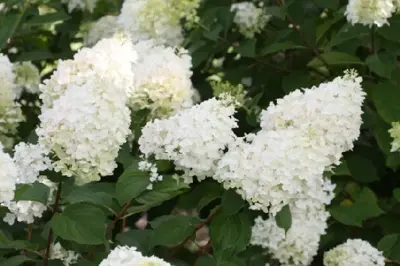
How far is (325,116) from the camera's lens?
1755mm

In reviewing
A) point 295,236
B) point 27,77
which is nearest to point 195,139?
point 295,236

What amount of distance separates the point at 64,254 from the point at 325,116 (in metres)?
0.86

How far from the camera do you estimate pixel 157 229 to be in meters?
1.89

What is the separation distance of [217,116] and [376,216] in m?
1.04

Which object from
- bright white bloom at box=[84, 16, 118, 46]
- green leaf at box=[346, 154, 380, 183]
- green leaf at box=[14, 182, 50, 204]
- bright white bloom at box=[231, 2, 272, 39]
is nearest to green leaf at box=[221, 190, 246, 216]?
green leaf at box=[14, 182, 50, 204]

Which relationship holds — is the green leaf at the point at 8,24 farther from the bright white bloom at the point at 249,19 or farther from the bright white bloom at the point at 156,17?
the bright white bloom at the point at 249,19

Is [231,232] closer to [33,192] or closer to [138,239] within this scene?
[138,239]

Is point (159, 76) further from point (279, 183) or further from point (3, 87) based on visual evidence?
point (279, 183)

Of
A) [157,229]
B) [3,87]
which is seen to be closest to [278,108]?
[157,229]

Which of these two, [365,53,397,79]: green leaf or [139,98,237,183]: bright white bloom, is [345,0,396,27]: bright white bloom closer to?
[365,53,397,79]: green leaf

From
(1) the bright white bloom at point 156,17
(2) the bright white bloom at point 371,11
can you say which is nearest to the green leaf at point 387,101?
(2) the bright white bloom at point 371,11

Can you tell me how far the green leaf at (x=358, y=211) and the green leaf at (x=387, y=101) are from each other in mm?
297

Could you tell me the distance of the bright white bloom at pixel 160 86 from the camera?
2.15 meters

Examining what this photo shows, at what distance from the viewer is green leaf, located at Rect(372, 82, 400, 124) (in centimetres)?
251
